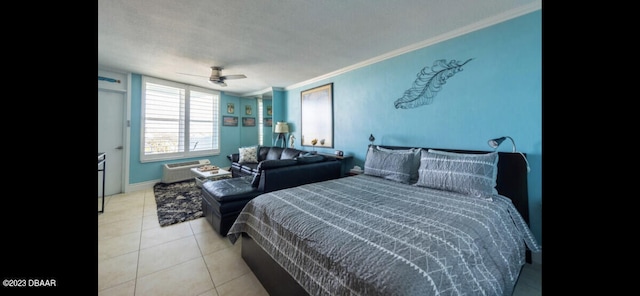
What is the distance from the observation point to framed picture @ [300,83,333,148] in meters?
4.08

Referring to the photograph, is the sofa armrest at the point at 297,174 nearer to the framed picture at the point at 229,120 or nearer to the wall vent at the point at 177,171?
the wall vent at the point at 177,171

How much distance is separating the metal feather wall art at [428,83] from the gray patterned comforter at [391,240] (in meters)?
1.25

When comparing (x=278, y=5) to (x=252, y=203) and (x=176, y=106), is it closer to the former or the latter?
(x=252, y=203)

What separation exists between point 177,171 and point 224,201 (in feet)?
9.52

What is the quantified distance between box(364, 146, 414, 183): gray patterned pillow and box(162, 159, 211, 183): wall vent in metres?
3.88

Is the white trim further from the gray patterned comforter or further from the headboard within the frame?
the gray patterned comforter

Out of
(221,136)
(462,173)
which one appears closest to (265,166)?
(462,173)

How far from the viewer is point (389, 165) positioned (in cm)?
263

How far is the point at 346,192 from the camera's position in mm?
2076
